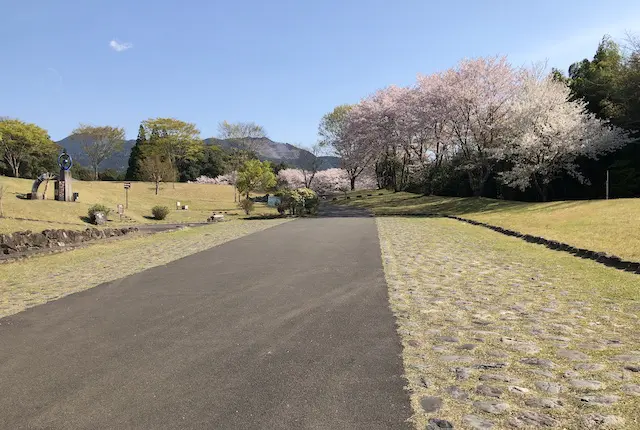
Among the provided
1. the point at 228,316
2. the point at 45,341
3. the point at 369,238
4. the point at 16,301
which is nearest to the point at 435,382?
the point at 228,316

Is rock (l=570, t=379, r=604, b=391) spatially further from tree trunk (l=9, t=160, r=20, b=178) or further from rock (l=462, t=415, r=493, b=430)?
tree trunk (l=9, t=160, r=20, b=178)

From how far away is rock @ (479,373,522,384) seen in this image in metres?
3.66

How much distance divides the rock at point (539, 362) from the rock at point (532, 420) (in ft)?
3.47

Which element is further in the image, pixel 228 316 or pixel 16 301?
pixel 16 301

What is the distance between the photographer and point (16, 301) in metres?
7.10

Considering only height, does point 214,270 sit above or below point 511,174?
below


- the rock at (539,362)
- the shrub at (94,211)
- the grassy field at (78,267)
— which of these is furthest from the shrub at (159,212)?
the rock at (539,362)

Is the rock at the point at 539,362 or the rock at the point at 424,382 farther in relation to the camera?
the rock at the point at 539,362

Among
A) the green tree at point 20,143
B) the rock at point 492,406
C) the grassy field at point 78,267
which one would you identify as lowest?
the grassy field at point 78,267

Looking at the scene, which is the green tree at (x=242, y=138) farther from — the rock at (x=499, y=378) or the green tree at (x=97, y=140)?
the rock at (x=499, y=378)

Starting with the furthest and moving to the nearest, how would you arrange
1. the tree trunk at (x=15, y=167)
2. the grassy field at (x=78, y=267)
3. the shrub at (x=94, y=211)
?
the tree trunk at (x=15, y=167), the shrub at (x=94, y=211), the grassy field at (x=78, y=267)

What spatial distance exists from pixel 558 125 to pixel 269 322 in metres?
31.1

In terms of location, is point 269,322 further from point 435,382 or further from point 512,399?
point 512,399

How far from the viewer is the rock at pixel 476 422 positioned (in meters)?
2.90
